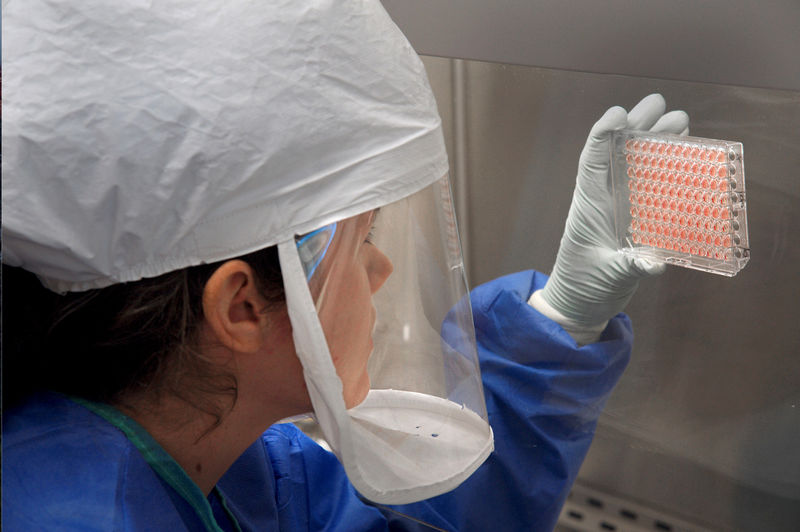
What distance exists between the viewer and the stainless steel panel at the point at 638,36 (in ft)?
2.53

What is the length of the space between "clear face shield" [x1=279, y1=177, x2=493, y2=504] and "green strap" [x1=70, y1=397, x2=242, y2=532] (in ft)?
0.58

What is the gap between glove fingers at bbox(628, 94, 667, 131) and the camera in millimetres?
831

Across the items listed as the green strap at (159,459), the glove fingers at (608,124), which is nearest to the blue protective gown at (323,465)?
the green strap at (159,459)

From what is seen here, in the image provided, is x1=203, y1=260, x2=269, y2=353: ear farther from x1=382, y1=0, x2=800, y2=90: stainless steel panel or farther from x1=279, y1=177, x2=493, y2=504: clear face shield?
x1=382, y1=0, x2=800, y2=90: stainless steel panel

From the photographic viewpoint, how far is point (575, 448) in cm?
99

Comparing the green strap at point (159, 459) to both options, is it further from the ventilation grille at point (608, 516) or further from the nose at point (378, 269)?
the ventilation grille at point (608, 516)

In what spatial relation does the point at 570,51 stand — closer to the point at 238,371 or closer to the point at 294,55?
the point at 294,55

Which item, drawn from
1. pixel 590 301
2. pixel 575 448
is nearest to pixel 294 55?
pixel 590 301

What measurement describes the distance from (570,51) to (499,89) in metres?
0.12

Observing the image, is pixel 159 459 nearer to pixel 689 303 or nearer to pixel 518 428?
pixel 518 428

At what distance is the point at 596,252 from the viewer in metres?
0.92

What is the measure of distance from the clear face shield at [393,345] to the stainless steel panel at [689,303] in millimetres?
197

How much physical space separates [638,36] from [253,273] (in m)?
0.52

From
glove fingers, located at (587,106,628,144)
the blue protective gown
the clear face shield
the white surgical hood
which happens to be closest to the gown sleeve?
Answer: the blue protective gown
